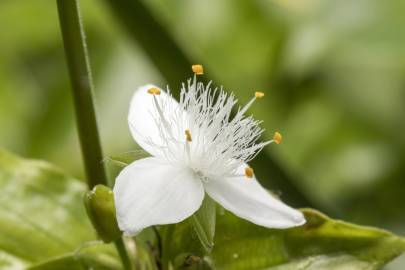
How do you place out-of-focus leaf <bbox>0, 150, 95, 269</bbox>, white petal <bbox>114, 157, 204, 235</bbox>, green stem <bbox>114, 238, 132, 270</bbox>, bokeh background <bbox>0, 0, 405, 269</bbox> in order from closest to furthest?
white petal <bbox>114, 157, 204, 235</bbox> < green stem <bbox>114, 238, 132, 270</bbox> < out-of-focus leaf <bbox>0, 150, 95, 269</bbox> < bokeh background <bbox>0, 0, 405, 269</bbox>

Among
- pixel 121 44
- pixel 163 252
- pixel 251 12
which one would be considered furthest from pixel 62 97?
pixel 163 252

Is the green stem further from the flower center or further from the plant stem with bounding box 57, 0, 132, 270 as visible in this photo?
the flower center

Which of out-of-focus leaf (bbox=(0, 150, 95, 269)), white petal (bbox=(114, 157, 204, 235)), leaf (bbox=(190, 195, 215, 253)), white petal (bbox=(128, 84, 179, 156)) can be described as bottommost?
out-of-focus leaf (bbox=(0, 150, 95, 269))

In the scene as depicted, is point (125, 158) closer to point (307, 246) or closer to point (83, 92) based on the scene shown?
point (83, 92)

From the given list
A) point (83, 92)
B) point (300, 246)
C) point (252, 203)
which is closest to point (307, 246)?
point (300, 246)

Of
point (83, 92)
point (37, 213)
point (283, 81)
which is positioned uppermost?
point (83, 92)

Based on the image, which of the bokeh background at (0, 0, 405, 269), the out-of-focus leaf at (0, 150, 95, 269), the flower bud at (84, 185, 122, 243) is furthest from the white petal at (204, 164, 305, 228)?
the bokeh background at (0, 0, 405, 269)
